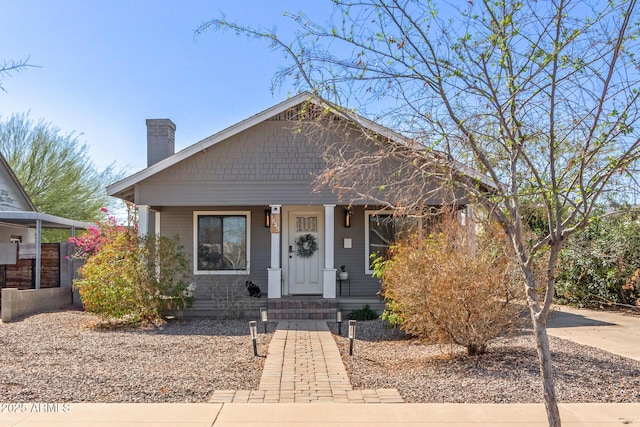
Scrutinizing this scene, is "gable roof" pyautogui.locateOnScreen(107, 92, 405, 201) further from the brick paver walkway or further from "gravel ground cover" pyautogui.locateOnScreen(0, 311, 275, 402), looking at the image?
the brick paver walkway

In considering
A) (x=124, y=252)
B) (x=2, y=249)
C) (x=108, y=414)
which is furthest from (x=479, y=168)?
(x=2, y=249)

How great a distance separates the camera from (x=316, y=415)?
17.6 feet

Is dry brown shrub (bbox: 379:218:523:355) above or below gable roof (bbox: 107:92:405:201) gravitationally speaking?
below

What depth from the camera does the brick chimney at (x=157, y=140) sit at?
50.1 feet

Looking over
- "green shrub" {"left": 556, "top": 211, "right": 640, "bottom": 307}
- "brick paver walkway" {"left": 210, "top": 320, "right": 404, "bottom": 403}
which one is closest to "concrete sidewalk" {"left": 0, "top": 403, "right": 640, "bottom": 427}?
"brick paver walkway" {"left": 210, "top": 320, "right": 404, "bottom": 403}

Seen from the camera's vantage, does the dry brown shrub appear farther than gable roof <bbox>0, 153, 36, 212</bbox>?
No

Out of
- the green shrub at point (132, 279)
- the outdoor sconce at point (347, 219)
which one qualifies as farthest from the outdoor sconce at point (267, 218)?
the green shrub at point (132, 279)

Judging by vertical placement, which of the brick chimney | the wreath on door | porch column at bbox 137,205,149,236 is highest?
the brick chimney

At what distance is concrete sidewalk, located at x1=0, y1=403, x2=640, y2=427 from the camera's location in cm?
516

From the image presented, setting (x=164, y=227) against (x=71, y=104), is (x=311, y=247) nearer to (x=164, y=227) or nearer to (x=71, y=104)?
(x=164, y=227)

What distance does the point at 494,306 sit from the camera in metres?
7.69

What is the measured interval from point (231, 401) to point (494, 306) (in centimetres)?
384

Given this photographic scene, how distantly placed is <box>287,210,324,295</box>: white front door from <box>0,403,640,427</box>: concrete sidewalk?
9.03m

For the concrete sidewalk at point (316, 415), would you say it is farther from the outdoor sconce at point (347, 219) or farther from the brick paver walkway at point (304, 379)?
the outdoor sconce at point (347, 219)
